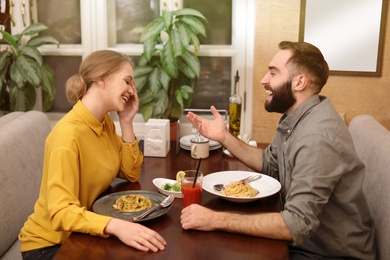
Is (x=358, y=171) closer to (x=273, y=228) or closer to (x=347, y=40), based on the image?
(x=273, y=228)

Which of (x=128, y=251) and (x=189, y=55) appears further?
(x=189, y=55)

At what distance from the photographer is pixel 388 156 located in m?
1.96

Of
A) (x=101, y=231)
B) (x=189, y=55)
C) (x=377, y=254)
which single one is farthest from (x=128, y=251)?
(x=189, y=55)

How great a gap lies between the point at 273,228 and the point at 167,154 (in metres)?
1.06

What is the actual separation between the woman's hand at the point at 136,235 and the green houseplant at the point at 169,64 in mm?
1480

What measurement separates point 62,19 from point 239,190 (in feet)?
6.70

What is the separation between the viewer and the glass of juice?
172 cm

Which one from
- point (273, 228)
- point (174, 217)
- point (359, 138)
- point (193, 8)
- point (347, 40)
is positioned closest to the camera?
point (273, 228)

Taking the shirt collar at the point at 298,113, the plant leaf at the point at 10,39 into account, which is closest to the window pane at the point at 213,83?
the plant leaf at the point at 10,39

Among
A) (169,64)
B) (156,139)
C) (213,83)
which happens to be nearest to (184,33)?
(169,64)

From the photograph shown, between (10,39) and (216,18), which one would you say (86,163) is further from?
(216,18)

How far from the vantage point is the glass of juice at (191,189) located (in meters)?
1.72

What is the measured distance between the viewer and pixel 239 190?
5.91ft

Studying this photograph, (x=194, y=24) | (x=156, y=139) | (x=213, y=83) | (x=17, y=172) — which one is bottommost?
(x=17, y=172)
